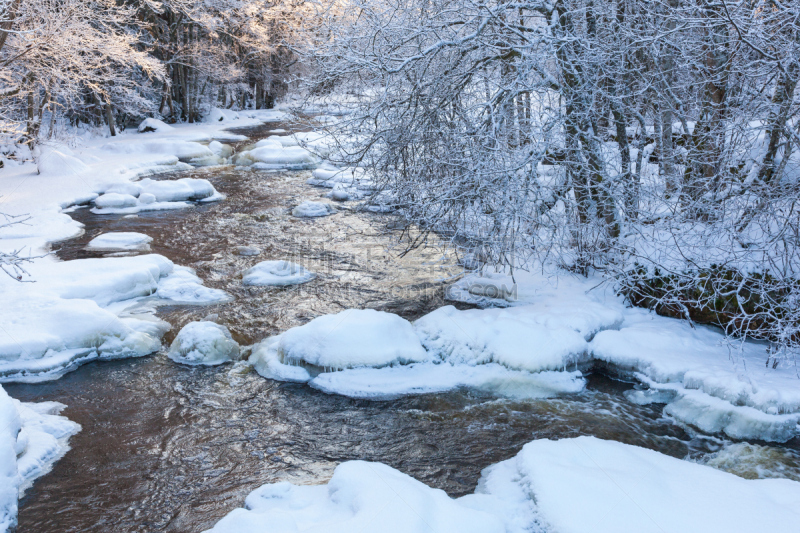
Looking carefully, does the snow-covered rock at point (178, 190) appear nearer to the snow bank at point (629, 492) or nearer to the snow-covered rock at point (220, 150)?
the snow-covered rock at point (220, 150)

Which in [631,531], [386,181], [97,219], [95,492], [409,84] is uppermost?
[409,84]

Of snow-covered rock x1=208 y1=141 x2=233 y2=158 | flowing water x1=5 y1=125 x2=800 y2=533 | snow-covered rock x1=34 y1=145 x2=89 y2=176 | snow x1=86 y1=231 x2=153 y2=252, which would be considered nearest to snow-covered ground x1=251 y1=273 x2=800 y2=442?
flowing water x1=5 y1=125 x2=800 y2=533

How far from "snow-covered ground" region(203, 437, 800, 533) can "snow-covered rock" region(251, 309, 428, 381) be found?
238 cm

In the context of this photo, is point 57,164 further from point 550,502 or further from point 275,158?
point 550,502

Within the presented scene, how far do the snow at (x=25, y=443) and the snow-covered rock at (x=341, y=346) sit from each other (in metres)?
2.10

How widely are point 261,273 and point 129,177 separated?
29.2ft

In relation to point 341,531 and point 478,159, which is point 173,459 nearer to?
point 341,531

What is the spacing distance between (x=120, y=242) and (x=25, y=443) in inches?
248

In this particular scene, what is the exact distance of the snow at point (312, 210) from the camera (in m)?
13.3

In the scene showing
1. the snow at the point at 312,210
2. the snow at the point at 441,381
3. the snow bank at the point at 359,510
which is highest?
the snow at the point at 312,210

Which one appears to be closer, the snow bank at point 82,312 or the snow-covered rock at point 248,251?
the snow bank at point 82,312

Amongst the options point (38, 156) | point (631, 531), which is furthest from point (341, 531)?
point (38, 156)

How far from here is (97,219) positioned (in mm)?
12836

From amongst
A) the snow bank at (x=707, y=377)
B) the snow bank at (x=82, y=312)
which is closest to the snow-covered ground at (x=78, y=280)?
the snow bank at (x=82, y=312)
